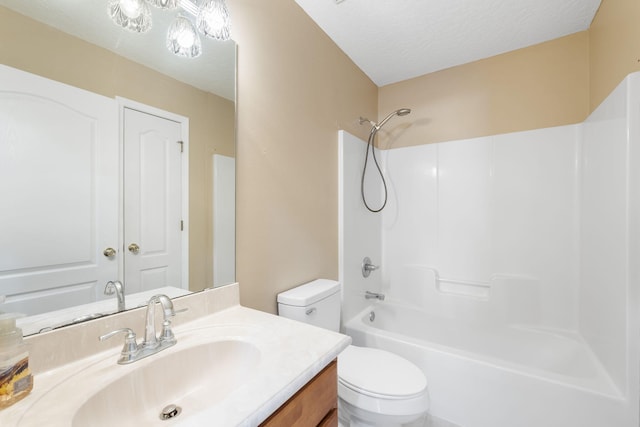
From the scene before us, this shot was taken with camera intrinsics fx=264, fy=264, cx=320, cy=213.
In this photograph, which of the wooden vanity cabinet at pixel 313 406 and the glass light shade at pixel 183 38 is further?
the glass light shade at pixel 183 38

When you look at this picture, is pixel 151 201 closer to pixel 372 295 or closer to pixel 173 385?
pixel 173 385

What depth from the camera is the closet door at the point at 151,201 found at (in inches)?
33.6

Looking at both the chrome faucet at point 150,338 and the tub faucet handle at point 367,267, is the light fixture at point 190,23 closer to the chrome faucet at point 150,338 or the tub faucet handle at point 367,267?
the chrome faucet at point 150,338

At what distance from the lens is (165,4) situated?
0.93 meters

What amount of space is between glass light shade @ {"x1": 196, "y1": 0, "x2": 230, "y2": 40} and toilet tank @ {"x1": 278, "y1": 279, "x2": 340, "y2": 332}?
46.3 inches

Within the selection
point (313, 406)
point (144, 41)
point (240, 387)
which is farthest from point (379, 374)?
point (144, 41)

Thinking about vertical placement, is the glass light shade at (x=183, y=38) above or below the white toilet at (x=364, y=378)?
above

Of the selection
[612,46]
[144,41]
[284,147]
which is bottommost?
[284,147]

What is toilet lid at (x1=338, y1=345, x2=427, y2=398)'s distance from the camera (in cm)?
116

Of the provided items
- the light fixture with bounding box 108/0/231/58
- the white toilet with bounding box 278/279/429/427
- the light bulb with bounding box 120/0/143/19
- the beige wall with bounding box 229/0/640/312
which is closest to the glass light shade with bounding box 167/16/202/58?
the light fixture with bounding box 108/0/231/58

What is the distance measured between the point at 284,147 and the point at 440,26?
131 centimetres

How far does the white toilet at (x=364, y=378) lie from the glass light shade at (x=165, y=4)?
1.27 meters

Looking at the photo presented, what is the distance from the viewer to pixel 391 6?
1529 millimetres

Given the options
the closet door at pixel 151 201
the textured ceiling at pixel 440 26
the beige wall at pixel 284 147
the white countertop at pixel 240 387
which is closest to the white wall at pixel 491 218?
the textured ceiling at pixel 440 26
